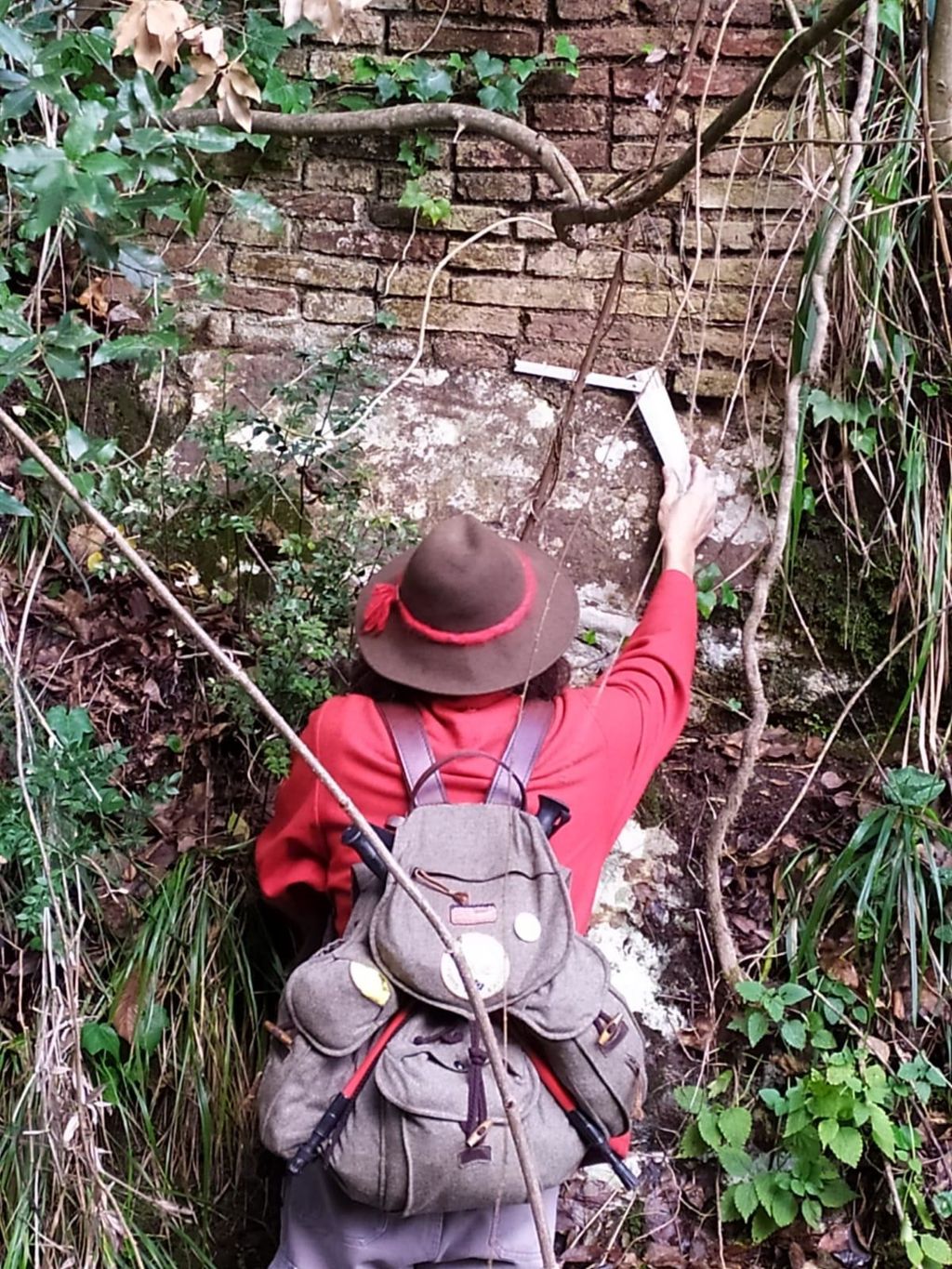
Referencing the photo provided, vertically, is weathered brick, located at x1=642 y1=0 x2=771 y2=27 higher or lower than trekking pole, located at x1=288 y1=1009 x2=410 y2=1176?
higher

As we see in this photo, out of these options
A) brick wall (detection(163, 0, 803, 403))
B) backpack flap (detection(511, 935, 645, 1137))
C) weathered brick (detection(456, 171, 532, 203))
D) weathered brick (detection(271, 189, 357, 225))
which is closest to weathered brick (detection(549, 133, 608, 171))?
brick wall (detection(163, 0, 803, 403))

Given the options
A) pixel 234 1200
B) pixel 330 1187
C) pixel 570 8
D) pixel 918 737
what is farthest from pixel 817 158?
pixel 234 1200

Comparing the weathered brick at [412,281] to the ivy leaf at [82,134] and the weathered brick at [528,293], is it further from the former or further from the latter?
the ivy leaf at [82,134]

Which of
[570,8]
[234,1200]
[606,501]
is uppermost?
[570,8]

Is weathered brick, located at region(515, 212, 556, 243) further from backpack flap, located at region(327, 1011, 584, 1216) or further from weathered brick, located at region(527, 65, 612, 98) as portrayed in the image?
backpack flap, located at region(327, 1011, 584, 1216)

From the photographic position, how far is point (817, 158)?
2.77 m

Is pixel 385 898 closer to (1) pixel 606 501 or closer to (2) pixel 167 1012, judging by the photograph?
(2) pixel 167 1012

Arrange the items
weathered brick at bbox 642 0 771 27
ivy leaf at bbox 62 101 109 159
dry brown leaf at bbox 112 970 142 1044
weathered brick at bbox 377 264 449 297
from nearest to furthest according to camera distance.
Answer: ivy leaf at bbox 62 101 109 159, dry brown leaf at bbox 112 970 142 1044, weathered brick at bbox 642 0 771 27, weathered brick at bbox 377 264 449 297

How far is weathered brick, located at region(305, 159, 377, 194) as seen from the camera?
3008mm

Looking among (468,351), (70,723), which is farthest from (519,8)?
(70,723)

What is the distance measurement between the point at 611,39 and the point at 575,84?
132 mm

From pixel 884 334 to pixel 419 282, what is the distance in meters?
1.14

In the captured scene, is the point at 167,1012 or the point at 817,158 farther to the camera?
the point at 817,158

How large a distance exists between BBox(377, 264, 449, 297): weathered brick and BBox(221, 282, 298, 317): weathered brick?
0.25 metres
